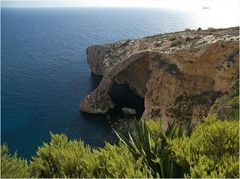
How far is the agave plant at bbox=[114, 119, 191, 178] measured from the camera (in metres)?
16.6

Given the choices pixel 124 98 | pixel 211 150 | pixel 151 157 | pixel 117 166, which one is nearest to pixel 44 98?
pixel 124 98

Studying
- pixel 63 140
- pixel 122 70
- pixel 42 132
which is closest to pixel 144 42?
pixel 122 70

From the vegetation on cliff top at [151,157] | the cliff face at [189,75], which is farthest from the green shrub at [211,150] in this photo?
the cliff face at [189,75]

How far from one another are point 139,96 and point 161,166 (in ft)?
188

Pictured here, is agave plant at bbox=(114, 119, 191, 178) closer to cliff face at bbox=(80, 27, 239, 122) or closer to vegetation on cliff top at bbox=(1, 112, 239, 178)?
vegetation on cliff top at bbox=(1, 112, 239, 178)

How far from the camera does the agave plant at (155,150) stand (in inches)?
654

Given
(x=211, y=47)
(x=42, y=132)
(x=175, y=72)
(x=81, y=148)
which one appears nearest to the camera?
(x=81, y=148)

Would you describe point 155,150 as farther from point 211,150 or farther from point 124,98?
point 124,98

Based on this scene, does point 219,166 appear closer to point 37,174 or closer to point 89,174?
point 89,174

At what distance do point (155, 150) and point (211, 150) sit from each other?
3.37 metres

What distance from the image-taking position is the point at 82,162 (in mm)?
17516

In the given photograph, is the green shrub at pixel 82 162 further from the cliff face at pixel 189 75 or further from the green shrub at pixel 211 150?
the cliff face at pixel 189 75

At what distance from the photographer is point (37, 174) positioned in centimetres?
1761

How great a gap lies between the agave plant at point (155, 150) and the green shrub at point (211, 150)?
2.03 ft
